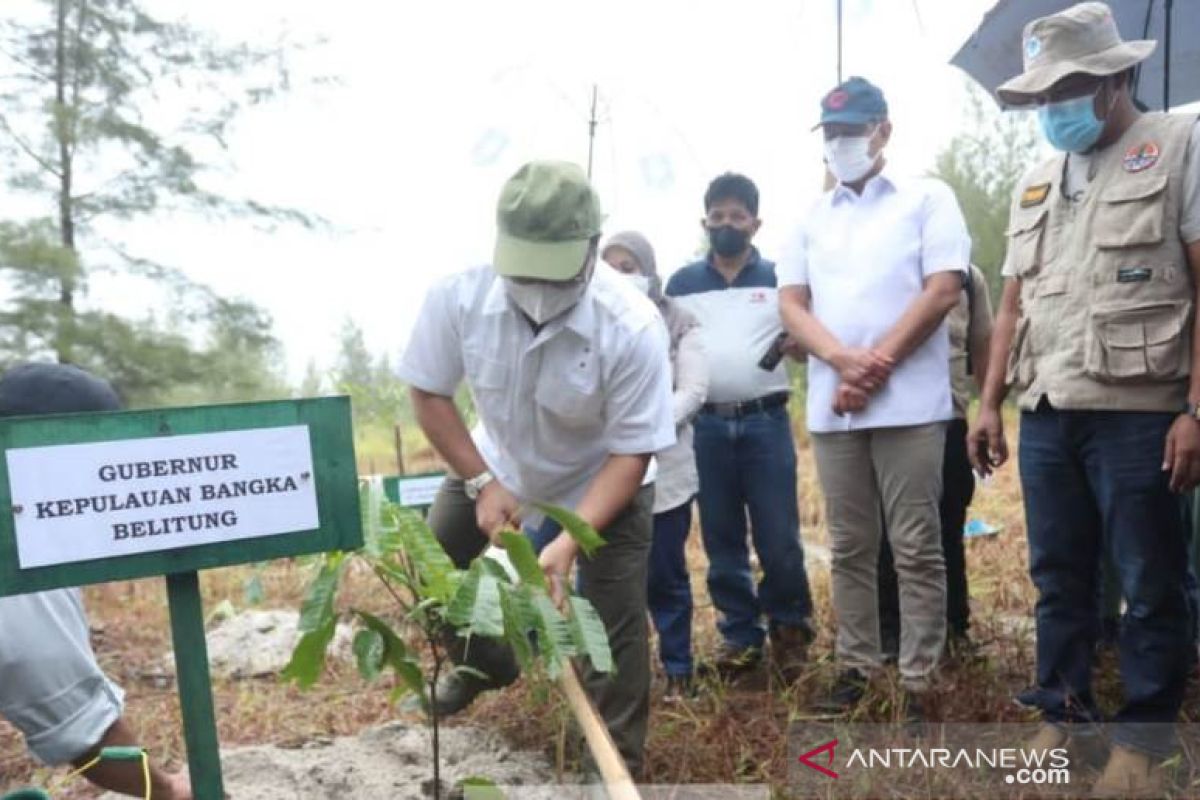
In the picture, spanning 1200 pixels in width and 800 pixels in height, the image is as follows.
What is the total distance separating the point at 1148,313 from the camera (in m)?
2.21

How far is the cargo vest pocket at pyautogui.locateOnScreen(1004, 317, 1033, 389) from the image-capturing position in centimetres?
245

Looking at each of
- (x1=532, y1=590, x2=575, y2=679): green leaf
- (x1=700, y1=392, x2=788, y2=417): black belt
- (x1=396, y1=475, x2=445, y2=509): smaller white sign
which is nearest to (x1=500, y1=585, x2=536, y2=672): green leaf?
(x1=532, y1=590, x2=575, y2=679): green leaf

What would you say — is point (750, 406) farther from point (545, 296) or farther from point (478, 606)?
point (478, 606)

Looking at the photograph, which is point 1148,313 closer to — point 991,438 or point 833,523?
point 991,438

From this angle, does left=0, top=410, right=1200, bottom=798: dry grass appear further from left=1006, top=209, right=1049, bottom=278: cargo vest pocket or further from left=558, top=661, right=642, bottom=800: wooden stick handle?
left=1006, top=209, right=1049, bottom=278: cargo vest pocket

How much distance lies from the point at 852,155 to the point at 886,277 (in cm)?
38

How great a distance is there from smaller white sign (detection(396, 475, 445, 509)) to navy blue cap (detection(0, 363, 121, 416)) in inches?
88.3

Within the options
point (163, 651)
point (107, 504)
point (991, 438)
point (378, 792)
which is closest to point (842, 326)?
point (991, 438)

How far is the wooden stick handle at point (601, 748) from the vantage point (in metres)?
1.61

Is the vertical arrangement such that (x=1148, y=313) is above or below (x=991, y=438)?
above

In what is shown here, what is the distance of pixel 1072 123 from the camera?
233cm

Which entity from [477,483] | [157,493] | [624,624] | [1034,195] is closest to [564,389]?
[477,483]

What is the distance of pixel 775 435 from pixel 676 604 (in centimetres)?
64

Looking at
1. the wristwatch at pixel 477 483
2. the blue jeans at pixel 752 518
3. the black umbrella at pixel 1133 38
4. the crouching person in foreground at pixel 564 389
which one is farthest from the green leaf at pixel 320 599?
the black umbrella at pixel 1133 38
